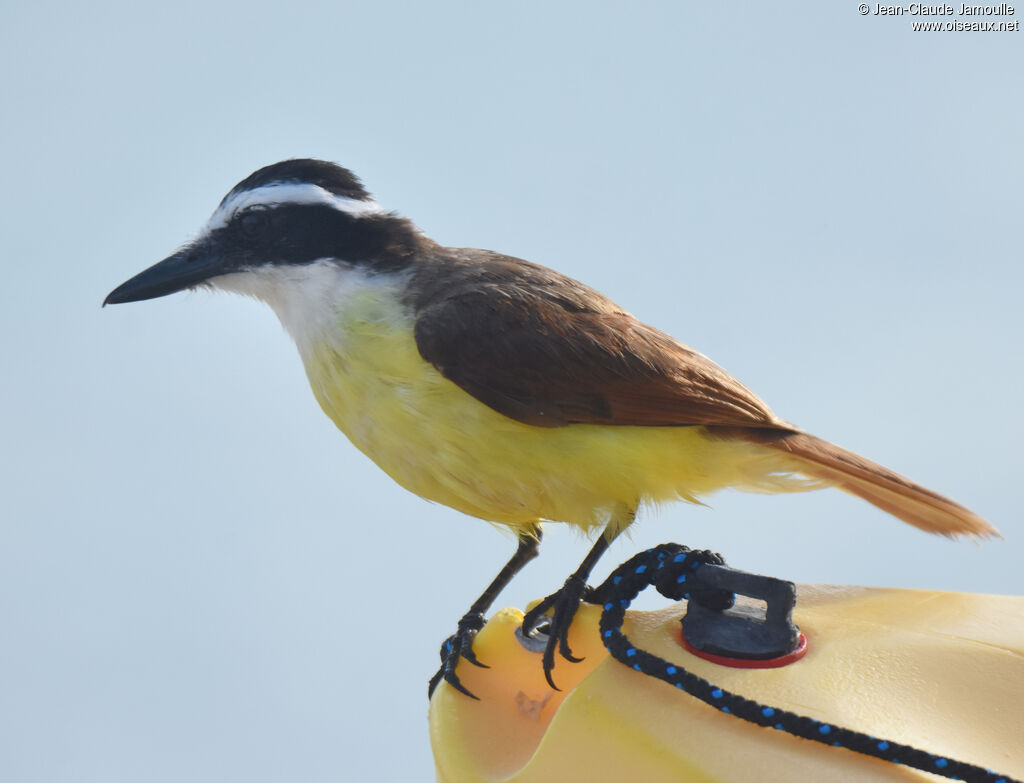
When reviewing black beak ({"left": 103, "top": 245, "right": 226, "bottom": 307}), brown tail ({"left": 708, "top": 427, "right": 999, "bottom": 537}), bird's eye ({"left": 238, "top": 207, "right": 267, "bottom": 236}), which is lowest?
black beak ({"left": 103, "top": 245, "right": 226, "bottom": 307})

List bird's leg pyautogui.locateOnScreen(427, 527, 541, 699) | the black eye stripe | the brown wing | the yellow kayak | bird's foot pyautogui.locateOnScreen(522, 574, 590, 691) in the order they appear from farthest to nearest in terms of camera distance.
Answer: the black eye stripe
the brown wing
bird's leg pyautogui.locateOnScreen(427, 527, 541, 699)
bird's foot pyautogui.locateOnScreen(522, 574, 590, 691)
the yellow kayak

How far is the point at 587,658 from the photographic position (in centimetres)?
267

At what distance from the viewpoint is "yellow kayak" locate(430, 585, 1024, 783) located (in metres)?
1.98

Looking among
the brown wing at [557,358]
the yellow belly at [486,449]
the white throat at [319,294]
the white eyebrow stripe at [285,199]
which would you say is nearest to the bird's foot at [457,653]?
the yellow belly at [486,449]

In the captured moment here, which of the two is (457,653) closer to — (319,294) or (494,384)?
(494,384)

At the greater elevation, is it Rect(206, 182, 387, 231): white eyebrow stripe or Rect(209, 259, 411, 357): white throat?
Rect(206, 182, 387, 231): white eyebrow stripe

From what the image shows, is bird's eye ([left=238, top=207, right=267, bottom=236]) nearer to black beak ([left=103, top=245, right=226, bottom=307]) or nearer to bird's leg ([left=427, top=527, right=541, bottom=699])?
black beak ([left=103, top=245, right=226, bottom=307])

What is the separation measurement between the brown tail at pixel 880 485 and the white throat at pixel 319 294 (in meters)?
1.14

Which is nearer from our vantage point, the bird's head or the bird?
the bird

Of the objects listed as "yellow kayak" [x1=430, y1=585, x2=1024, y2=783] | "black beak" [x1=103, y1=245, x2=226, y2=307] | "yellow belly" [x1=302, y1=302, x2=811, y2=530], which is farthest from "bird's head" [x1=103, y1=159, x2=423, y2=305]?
"yellow kayak" [x1=430, y1=585, x2=1024, y2=783]

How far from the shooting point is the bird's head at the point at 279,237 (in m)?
3.68

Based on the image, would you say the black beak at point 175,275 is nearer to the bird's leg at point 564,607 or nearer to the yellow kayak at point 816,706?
the bird's leg at point 564,607

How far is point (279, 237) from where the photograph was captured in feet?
12.1

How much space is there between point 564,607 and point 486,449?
0.49 meters
